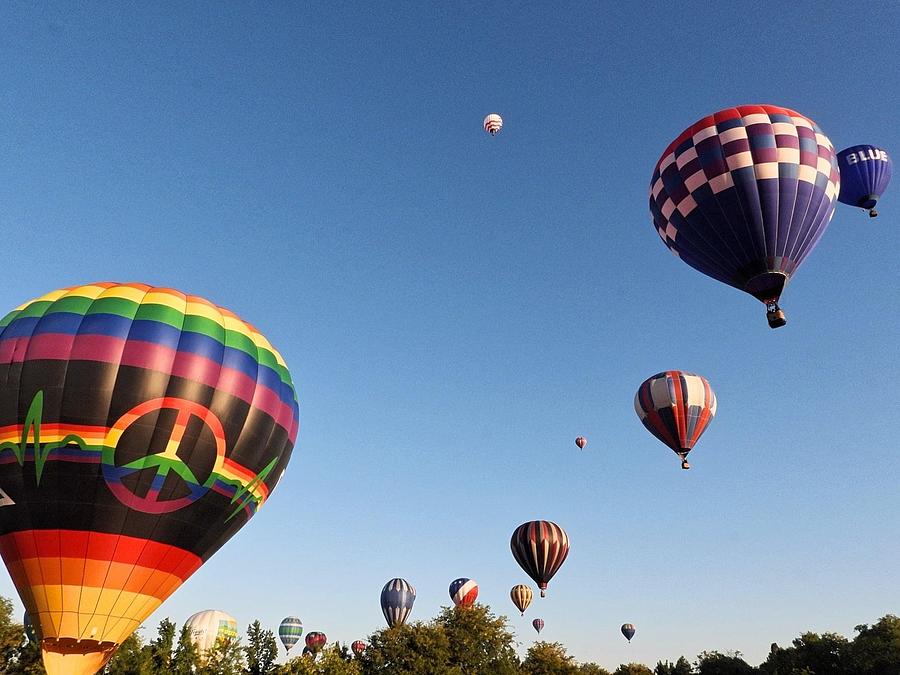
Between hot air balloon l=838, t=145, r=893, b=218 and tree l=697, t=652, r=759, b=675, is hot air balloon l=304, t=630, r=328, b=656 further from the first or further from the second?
hot air balloon l=838, t=145, r=893, b=218

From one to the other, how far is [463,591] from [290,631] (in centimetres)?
2639

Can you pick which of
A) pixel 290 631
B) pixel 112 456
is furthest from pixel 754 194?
pixel 290 631

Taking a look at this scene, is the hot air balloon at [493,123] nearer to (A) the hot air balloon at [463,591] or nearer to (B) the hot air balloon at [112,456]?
(B) the hot air balloon at [112,456]

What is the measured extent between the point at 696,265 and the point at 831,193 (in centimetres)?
556

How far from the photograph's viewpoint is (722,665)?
78812mm

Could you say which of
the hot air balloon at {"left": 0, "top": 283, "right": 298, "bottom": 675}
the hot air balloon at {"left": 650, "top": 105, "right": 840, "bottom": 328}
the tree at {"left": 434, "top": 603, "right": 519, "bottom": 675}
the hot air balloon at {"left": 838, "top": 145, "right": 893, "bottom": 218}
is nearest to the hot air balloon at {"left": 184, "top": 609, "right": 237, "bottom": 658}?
the tree at {"left": 434, "top": 603, "right": 519, "bottom": 675}

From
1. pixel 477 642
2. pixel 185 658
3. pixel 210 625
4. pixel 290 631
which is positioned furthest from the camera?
pixel 290 631

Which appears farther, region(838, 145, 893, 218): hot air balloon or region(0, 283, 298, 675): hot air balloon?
region(838, 145, 893, 218): hot air balloon

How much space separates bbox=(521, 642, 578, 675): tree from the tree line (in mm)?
73

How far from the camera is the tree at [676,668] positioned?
8612 cm

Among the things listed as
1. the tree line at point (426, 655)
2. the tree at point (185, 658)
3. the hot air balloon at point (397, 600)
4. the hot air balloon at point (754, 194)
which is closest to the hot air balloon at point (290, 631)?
the hot air balloon at point (397, 600)

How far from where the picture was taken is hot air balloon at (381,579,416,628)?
63.6 m

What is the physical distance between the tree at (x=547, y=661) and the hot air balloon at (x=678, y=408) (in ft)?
72.1

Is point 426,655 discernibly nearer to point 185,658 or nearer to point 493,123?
point 185,658
